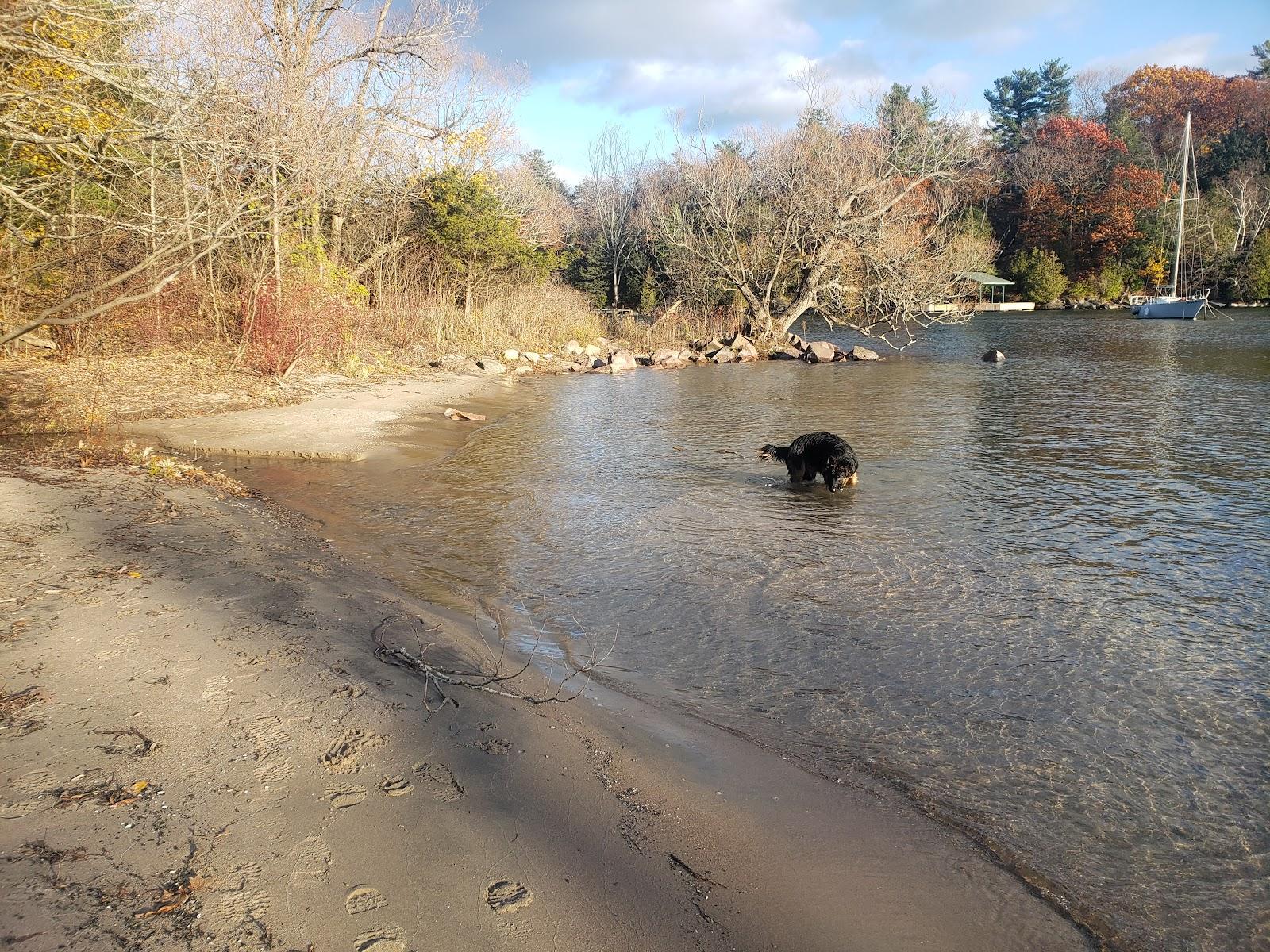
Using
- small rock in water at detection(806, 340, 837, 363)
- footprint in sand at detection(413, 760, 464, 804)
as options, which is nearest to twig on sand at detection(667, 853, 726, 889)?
footprint in sand at detection(413, 760, 464, 804)

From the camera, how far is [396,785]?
10.8 ft

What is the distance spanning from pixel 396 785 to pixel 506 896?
0.78m

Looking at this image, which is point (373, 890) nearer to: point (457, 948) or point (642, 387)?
point (457, 948)

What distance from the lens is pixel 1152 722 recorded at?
447cm

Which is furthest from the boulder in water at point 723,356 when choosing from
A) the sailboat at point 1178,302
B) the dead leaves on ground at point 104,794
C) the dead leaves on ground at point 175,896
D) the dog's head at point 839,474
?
the sailboat at point 1178,302

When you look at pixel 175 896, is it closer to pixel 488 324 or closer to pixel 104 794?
pixel 104 794

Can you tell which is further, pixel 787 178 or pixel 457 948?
pixel 787 178

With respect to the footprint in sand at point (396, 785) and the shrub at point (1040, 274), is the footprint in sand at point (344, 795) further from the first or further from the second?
the shrub at point (1040, 274)

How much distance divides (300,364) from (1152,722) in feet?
56.9

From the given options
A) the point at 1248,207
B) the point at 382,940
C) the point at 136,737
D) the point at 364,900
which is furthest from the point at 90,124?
the point at 1248,207

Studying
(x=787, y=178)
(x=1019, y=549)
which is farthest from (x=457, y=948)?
(x=787, y=178)

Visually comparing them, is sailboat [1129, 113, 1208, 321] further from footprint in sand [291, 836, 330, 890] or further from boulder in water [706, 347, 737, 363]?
footprint in sand [291, 836, 330, 890]

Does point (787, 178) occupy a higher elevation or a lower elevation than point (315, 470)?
higher

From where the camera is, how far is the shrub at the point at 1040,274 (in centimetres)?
6406
